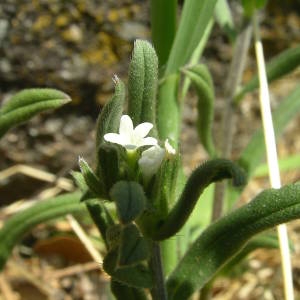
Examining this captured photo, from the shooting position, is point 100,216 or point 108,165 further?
point 100,216

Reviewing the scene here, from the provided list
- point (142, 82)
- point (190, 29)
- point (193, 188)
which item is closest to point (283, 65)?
point (190, 29)

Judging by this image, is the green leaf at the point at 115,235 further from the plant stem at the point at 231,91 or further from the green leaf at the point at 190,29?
the plant stem at the point at 231,91

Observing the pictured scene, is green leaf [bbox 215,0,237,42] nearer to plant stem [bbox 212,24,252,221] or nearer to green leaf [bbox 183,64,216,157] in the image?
plant stem [bbox 212,24,252,221]

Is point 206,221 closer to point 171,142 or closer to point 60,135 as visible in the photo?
point 60,135

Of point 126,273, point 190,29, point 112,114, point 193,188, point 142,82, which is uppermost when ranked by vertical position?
point 190,29

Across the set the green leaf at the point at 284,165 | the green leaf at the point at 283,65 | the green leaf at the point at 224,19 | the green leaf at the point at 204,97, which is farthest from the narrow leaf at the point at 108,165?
the green leaf at the point at 284,165

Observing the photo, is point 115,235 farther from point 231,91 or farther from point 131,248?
point 231,91

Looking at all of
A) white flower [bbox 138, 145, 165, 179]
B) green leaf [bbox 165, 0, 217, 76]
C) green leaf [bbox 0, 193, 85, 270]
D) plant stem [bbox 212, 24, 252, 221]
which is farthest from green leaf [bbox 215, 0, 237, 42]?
white flower [bbox 138, 145, 165, 179]
